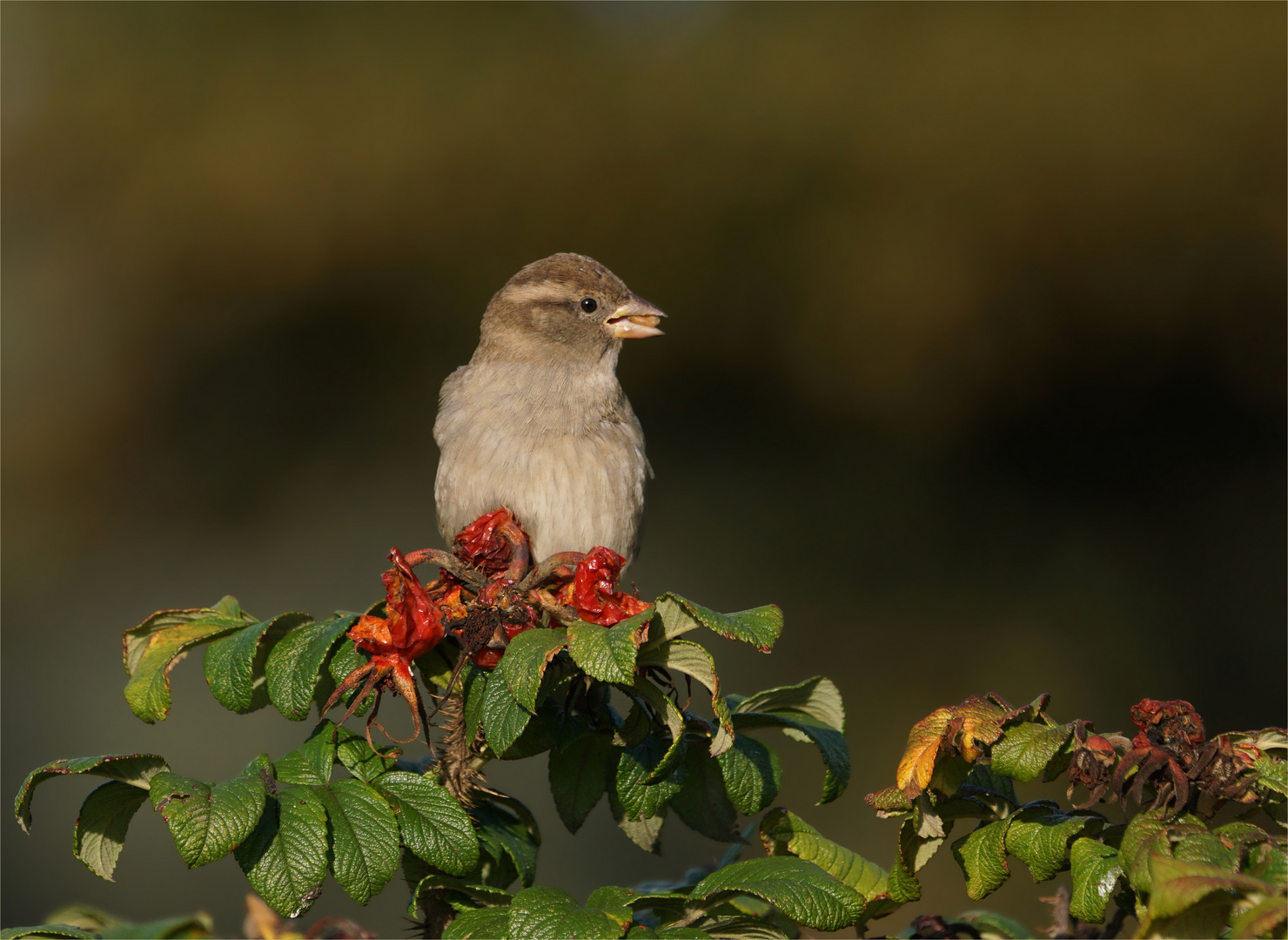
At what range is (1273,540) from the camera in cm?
431

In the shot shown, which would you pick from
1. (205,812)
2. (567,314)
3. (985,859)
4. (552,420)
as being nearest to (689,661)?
(985,859)

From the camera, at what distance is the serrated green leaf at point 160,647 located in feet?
4.09

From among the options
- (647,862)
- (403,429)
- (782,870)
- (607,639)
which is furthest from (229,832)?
(403,429)

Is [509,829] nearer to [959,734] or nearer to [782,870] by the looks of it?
[782,870]

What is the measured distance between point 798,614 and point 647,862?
3.69 ft

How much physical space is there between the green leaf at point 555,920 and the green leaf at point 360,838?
5.5 inches

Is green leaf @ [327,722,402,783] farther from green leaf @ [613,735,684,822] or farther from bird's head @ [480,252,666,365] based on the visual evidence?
bird's head @ [480,252,666,365]

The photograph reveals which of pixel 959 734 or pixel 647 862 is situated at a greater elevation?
pixel 959 734

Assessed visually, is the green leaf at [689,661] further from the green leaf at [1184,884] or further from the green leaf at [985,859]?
the green leaf at [1184,884]

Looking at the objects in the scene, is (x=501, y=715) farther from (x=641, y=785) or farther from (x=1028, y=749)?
(x=1028, y=749)

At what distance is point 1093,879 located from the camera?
945 mm

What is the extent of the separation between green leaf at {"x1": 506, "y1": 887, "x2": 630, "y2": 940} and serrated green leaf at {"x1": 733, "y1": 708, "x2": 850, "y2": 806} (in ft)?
1.12

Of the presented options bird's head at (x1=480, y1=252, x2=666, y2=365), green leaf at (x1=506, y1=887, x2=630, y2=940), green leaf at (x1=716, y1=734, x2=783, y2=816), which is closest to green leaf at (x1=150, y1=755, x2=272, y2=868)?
green leaf at (x1=506, y1=887, x2=630, y2=940)

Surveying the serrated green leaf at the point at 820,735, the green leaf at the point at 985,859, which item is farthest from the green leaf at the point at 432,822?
the green leaf at the point at 985,859
